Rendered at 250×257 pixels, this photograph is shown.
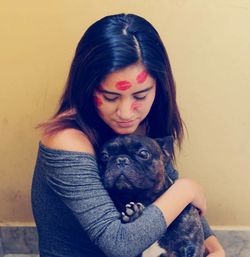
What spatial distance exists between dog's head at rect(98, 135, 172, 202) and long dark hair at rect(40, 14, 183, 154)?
0.08 meters

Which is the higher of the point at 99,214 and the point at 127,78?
the point at 127,78

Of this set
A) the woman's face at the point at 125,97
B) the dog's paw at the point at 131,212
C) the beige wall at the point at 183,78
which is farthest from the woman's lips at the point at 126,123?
the beige wall at the point at 183,78

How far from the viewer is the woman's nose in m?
1.32

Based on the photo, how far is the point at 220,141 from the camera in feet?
6.06

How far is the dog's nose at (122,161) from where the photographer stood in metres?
1.26

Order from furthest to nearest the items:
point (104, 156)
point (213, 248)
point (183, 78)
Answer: point (183, 78)
point (213, 248)
point (104, 156)

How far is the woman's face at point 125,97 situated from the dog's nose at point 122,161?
0.12m

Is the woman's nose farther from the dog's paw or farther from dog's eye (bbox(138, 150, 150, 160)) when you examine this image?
the dog's paw

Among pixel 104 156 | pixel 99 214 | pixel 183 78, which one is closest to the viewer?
pixel 99 214

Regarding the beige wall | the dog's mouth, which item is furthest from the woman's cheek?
the beige wall

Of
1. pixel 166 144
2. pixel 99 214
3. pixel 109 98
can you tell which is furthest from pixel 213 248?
pixel 109 98

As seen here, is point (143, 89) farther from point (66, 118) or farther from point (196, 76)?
point (196, 76)

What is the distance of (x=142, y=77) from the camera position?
1307mm

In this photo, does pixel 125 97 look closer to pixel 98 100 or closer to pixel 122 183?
pixel 98 100
